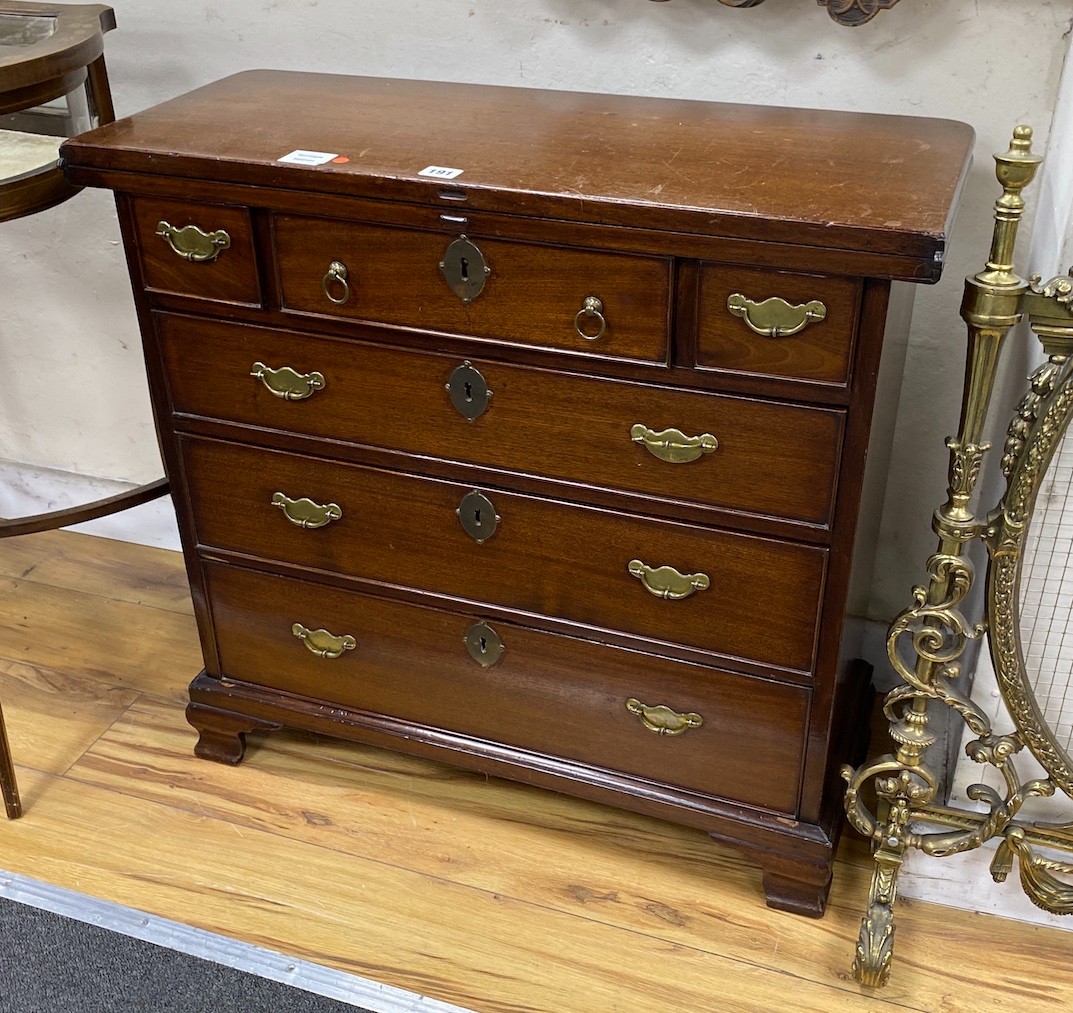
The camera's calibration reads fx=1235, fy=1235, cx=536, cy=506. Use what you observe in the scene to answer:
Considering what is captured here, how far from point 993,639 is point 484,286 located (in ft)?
2.52

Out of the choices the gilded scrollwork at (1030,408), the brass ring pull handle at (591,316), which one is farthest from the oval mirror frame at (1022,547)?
the brass ring pull handle at (591,316)

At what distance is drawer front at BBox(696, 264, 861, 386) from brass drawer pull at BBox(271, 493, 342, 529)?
0.60 meters

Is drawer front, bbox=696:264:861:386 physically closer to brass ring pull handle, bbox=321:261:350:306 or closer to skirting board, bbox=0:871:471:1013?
brass ring pull handle, bbox=321:261:350:306

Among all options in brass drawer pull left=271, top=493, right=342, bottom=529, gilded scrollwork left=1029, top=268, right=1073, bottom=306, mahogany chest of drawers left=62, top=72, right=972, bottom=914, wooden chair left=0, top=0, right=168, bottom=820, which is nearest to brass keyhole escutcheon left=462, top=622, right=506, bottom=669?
mahogany chest of drawers left=62, top=72, right=972, bottom=914

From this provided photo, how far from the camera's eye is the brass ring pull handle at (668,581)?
1561 millimetres

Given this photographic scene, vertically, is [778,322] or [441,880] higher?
[778,322]

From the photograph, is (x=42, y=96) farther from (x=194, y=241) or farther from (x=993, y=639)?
(x=993, y=639)

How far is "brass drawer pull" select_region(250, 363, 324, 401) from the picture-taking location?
1.64 m

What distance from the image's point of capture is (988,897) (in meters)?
1.75

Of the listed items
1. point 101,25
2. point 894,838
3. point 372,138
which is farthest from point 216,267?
point 894,838

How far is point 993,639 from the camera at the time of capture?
1.54 metres

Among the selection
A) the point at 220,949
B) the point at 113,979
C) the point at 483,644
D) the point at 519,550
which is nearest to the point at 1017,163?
the point at 519,550

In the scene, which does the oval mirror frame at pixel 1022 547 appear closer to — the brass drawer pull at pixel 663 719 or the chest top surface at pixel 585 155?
the chest top surface at pixel 585 155

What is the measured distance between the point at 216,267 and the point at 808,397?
775 millimetres
